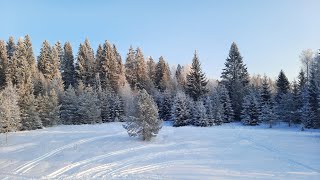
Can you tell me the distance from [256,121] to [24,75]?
3403 centimetres

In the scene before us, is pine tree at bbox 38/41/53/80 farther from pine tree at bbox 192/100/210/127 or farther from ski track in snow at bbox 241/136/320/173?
ski track in snow at bbox 241/136/320/173

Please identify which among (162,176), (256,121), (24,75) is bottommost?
(162,176)

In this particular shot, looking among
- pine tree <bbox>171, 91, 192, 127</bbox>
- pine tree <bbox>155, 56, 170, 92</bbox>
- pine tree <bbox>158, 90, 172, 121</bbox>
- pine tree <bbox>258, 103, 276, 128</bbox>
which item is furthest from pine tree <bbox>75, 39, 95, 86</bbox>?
pine tree <bbox>258, 103, 276, 128</bbox>

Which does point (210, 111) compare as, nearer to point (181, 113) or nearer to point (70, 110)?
point (181, 113)

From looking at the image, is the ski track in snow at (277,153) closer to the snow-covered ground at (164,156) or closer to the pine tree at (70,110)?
the snow-covered ground at (164,156)

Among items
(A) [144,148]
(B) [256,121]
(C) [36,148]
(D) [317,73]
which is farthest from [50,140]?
(D) [317,73]

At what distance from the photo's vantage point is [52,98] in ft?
154

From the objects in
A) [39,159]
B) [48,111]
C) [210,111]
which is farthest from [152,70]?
[39,159]

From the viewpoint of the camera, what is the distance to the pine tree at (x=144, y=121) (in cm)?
3011

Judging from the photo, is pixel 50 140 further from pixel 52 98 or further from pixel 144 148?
pixel 52 98

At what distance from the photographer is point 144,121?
30.2m

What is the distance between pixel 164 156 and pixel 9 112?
65.0ft

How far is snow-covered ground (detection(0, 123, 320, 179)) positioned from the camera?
20.2m

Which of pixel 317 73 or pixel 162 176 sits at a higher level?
pixel 317 73
